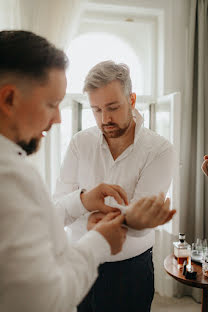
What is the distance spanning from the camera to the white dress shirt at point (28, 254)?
0.58 meters

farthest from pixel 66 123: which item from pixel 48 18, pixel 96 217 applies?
pixel 96 217

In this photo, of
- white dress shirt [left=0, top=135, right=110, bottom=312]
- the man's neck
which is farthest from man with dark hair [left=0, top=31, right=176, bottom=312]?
the man's neck

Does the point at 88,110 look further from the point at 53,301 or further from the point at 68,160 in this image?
the point at 53,301

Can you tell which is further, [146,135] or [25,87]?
[146,135]

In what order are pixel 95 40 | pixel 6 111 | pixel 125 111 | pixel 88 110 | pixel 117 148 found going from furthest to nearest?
1. pixel 95 40
2. pixel 88 110
3. pixel 117 148
4. pixel 125 111
5. pixel 6 111

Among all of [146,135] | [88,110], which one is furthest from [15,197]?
[88,110]

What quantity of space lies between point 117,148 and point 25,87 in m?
0.97

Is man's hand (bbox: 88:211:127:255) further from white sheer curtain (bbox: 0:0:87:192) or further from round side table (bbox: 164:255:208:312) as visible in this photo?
white sheer curtain (bbox: 0:0:87:192)

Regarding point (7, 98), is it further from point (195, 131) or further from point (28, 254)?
point (195, 131)

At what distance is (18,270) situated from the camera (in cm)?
58

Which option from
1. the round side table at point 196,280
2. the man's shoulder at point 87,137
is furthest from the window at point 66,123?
the round side table at point 196,280

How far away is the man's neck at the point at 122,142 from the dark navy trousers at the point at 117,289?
22.9 inches

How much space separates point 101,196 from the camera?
114cm

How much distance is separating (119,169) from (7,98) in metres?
0.93
